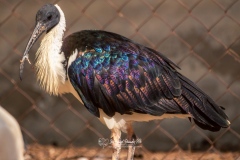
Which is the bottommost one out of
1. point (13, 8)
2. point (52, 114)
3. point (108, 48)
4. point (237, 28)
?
point (52, 114)

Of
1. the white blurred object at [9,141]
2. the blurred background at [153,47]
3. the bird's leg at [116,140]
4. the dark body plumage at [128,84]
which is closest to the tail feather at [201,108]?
the dark body plumage at [128,84]

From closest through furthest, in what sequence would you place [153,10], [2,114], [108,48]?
[2,114], [108,48], [153,10]

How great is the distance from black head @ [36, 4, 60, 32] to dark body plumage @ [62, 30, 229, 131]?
0.44ft

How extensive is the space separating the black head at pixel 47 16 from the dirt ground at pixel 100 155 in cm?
96

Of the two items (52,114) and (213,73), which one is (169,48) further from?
(52,114)

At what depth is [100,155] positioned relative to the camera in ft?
13.3

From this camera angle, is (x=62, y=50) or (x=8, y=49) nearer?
(x=62, y=50)

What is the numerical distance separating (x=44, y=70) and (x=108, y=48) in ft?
1.00

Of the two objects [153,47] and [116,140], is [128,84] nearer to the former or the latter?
[116,140]

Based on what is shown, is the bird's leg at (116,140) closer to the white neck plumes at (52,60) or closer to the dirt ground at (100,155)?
the white neck plumes at (52,60)

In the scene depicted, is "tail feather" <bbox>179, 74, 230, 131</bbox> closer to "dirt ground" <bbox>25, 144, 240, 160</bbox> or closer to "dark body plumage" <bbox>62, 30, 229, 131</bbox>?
"dark body plumage" <bbox>62, 30, 229, 131</bbox>

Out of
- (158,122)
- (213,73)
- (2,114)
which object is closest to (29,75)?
(158,122)

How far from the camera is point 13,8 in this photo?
3906 millimetres

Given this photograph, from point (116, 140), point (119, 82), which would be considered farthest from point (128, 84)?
point (116, 140)
